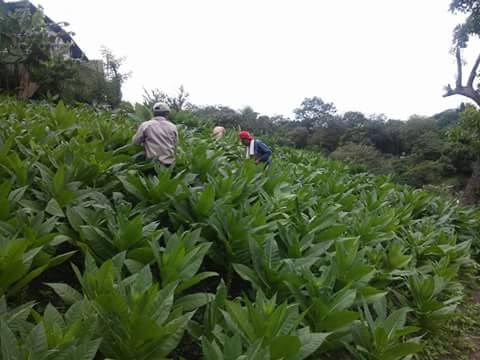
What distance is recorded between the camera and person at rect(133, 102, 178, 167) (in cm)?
388

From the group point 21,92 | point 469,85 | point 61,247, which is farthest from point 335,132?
point 61,247

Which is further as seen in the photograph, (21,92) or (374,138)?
(374,138)

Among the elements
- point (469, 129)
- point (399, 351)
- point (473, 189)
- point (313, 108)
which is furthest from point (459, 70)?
point (313, 108)

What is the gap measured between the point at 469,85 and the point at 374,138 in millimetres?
26160

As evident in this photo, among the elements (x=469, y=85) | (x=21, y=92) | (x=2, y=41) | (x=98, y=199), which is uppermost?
(x=2, y=41)

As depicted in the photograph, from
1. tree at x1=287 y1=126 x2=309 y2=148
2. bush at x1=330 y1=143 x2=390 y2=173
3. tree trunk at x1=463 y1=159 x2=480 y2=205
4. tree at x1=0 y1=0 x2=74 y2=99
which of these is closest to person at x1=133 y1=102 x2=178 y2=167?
tree at x1=0 y1=0 x2=74 y2=99

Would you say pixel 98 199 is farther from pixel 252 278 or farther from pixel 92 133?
pixel 92 133

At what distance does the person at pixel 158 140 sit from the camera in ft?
12.7

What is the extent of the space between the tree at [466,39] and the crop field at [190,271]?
9.84 metres

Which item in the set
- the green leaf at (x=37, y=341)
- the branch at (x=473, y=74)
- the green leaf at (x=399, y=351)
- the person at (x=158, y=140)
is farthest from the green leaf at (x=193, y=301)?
the branch at (x=473, y=74)

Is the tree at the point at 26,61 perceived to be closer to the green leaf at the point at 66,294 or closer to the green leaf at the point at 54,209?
the green leaf at the point at 54,209

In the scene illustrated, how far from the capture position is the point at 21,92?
10828 mm


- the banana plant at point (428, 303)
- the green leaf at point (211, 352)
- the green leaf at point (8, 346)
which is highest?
the green leaf at point (8, 346)

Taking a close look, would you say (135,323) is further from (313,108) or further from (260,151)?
(313,108)
